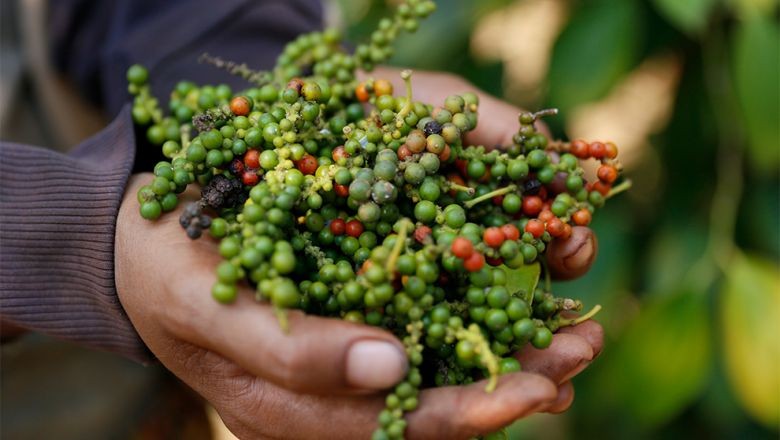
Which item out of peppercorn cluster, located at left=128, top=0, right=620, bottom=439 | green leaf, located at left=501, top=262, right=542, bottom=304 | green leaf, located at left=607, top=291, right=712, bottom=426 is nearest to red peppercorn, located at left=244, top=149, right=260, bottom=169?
peppercorn cluster, located at left=128, top=0, right=620, bottom=439

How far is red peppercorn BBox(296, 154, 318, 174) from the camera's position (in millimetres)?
646

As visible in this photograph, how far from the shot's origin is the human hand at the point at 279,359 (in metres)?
0.54

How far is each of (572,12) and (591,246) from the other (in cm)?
58

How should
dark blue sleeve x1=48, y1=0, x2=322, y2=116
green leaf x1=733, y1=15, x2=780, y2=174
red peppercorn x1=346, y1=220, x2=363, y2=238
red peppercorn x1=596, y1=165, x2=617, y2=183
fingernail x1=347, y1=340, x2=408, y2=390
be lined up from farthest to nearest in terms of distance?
green leaf x1=733, y1=15, x2=780, y2=174 → dark blue sleeve x1=48, y1=0, x2=322, y2=116 → red peppercorn x1=596, y1=165, x2=617, y2=183 → red peppercorn x1=346, y1=220, x2=363, y2=238 → fingernail x1=347, y1=340, x2=408, y2=390

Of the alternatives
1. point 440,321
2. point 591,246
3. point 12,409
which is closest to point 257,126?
point 440,321

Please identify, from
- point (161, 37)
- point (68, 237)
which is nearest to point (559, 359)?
point (68, 237)

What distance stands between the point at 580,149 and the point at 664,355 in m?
0.50

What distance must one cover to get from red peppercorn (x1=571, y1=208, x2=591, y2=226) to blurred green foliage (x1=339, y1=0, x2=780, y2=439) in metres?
0.41

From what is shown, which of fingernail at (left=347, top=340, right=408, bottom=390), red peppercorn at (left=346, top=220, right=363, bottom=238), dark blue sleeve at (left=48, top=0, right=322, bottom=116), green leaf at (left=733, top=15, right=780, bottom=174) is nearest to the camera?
fingernail at (left=347, top=340, right=408, bottom=390)

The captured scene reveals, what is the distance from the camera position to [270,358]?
0.54 m

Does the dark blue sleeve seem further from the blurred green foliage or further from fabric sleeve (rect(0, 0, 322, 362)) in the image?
the blurred green foliage

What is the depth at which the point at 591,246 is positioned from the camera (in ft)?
2.41

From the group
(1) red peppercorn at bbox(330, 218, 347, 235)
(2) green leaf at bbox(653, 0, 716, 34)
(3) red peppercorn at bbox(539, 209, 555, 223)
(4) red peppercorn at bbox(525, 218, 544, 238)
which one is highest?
(2) green leaf at bbox(653, 0, 716, 34)

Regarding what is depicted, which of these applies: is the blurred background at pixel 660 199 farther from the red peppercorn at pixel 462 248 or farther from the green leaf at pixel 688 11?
the red peppercorn at pixel 462 248
